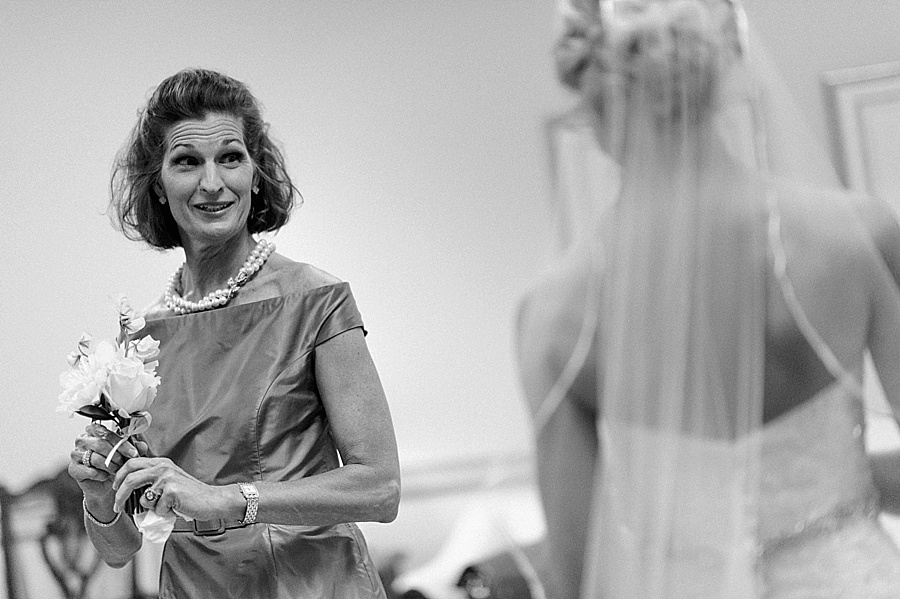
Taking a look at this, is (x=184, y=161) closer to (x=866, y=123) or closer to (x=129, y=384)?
(x=129, y=384)

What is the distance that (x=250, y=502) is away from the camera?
1.52 metres

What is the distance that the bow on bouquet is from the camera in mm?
1605

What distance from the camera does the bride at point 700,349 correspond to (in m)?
1.16

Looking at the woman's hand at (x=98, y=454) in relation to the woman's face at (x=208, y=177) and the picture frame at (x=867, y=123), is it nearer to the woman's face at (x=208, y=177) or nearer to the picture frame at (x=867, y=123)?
the woman's face at (x=208, y=177)

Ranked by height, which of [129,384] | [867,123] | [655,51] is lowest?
[867,123]

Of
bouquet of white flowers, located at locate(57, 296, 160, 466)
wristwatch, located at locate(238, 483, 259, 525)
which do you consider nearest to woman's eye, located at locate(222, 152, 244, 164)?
bouquet of white flowers, located at locate(57, 296, 160, 466)

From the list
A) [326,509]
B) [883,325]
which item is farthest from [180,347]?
[883,325]

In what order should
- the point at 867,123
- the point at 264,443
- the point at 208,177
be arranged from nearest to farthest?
the point at 264,443 → the point at 208,177 → the point at 867,123

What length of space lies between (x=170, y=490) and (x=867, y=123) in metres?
2.70

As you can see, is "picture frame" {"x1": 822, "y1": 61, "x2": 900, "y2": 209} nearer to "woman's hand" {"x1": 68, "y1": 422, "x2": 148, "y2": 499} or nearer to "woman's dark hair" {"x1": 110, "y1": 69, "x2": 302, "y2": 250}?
"woman's dark hair" {"x1": 110, "y1": 69, "x2": 302, "y2": 250}

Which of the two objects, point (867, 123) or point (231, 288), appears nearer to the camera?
point (231, 288)

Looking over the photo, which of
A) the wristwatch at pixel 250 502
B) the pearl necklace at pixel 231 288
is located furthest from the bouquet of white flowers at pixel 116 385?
the wristwatch at pixel 250 502

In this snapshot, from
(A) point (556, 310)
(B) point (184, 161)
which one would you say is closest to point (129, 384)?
(B) point (184, 161)

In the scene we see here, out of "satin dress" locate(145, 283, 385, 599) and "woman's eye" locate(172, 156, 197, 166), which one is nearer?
"satin dress" locate(145, 283, 385, 599)
